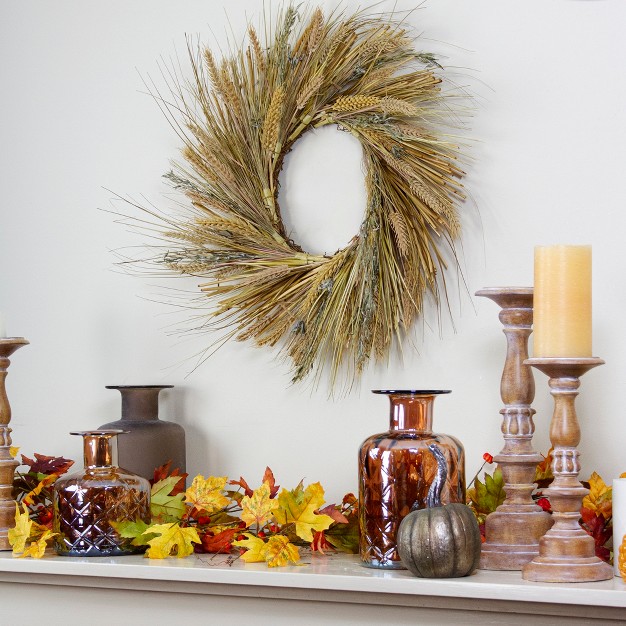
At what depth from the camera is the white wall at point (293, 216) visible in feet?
4.17

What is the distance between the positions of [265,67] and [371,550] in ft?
2.43

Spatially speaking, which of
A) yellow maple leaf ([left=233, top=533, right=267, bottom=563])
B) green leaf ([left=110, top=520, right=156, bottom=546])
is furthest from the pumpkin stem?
green leaf ([left=110, top=520, right=156, bottom=546])

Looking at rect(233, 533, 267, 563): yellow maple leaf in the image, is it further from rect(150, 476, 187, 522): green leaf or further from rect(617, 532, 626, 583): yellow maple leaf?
rect(617, 532, 626, 583): yellow maple leaf

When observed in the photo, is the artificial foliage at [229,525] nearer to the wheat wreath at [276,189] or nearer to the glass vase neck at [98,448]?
the glass vase neck at [98,448]

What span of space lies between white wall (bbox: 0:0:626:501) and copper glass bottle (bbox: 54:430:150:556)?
0.25 m

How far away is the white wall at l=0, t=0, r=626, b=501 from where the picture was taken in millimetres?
1271

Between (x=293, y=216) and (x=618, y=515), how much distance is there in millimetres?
657

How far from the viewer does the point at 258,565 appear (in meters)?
1.16

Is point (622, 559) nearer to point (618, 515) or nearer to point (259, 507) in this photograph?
point (618, 515)

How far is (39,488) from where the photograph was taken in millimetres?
1354

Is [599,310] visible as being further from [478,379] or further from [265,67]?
[265,67]

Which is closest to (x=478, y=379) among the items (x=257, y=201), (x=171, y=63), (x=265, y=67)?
(x=257, y=201)

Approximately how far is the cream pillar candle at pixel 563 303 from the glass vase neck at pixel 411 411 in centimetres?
15

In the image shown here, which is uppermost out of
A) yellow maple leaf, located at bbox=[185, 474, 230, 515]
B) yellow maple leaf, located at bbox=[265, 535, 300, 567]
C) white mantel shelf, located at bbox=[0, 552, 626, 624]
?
yellow maple leaf, located at bbox=[185, 474, 230, 515]
